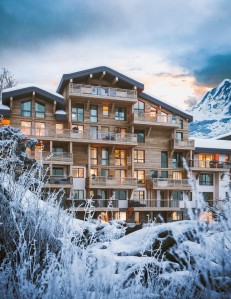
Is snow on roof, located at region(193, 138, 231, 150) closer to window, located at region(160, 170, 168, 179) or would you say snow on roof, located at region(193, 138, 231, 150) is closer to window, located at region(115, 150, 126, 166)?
window, located at region(160, 170, 168, 179)

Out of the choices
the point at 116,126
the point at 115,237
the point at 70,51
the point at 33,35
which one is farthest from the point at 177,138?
the point at 115,237

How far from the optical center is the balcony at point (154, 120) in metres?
32.8

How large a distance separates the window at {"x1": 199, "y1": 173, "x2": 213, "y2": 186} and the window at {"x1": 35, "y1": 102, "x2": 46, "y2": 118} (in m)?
17.0

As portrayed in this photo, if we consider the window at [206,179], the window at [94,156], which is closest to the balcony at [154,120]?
the window at [94,156]

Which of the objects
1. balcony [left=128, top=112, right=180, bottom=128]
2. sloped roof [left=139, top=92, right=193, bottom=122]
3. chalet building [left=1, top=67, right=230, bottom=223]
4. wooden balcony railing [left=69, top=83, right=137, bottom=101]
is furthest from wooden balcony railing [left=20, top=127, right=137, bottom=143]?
sloped roof [left=139, top=92, right=193, bottom=122]

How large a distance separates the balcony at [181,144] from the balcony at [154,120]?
1.54 m

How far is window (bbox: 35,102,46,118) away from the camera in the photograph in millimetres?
31828

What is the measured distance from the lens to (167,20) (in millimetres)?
40344

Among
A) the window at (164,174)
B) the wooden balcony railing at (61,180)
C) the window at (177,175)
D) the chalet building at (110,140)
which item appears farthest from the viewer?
the window at (177,175)

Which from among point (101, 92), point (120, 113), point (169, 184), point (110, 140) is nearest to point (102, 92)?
point (101, 92)

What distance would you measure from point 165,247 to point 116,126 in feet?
86.1

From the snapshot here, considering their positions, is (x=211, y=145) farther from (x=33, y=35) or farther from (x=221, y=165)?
(x=33, y=35)

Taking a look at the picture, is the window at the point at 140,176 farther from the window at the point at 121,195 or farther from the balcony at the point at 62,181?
the balcony at the point at 62,181

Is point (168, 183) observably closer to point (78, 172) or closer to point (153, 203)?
point (153, 203)
